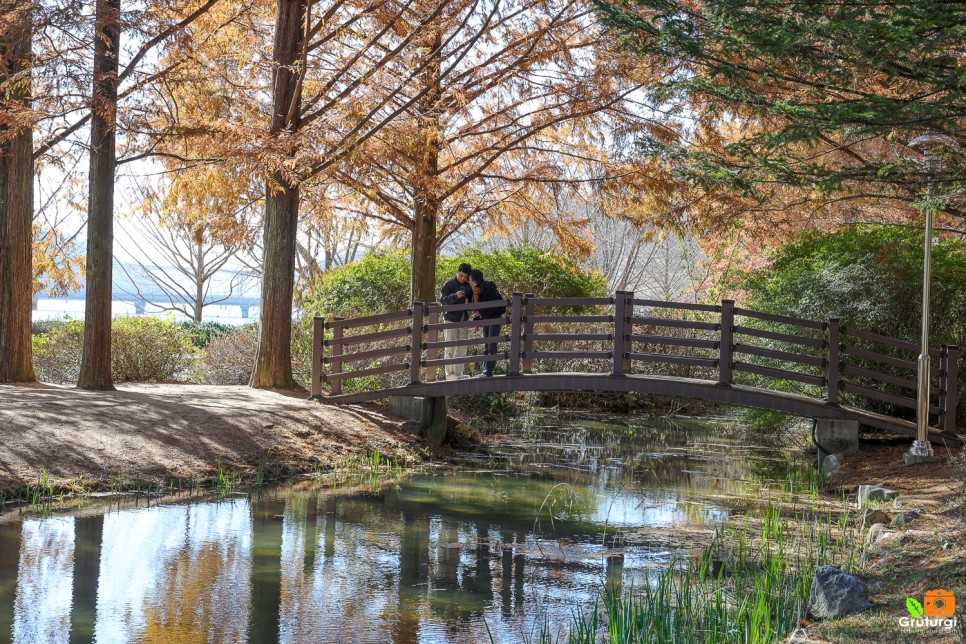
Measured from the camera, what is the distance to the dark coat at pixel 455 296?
14.3m

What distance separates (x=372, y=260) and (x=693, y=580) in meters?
14.1

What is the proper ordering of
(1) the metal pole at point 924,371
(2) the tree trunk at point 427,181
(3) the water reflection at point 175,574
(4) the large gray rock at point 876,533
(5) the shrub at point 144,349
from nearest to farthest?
(3) the water reflection at point 175,574, (4) the large gray rock at point 876,533, (1) the metal pole at point 924,371, (2) the tree trunk at point 427,181, (5) the shrub at point 144,349

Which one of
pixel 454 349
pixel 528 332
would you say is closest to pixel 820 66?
pixel 528 332

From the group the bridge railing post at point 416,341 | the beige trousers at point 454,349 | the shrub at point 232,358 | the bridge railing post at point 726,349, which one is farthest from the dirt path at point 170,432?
the bridge railing post at point 726,349

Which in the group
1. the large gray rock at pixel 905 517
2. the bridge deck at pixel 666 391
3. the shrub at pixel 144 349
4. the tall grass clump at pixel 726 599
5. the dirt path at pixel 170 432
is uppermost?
the shrub at pixel 144 349

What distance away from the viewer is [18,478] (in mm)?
9344

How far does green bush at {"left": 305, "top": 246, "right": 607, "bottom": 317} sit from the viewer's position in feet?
63.8

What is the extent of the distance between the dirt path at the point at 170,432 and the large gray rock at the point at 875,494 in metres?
5.65

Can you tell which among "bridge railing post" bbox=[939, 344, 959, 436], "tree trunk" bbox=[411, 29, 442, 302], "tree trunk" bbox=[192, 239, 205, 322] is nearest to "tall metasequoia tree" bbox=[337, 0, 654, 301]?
"tree trunk" bbox=[411, 29, 442, 302]

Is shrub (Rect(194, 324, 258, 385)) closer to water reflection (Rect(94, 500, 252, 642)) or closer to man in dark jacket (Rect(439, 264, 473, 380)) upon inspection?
man in dark jacket (Rect(439, 264, 473, 380))

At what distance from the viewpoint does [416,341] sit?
1392cm

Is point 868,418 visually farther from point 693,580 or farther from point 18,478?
point 18,478

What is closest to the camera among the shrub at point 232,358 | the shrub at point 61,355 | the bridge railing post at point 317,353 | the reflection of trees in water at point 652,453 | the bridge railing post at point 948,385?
the reflection of trees in water at point 652,453

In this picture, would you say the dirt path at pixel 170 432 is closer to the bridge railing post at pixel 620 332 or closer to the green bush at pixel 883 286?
the bridge railing post at pixel 620 332
